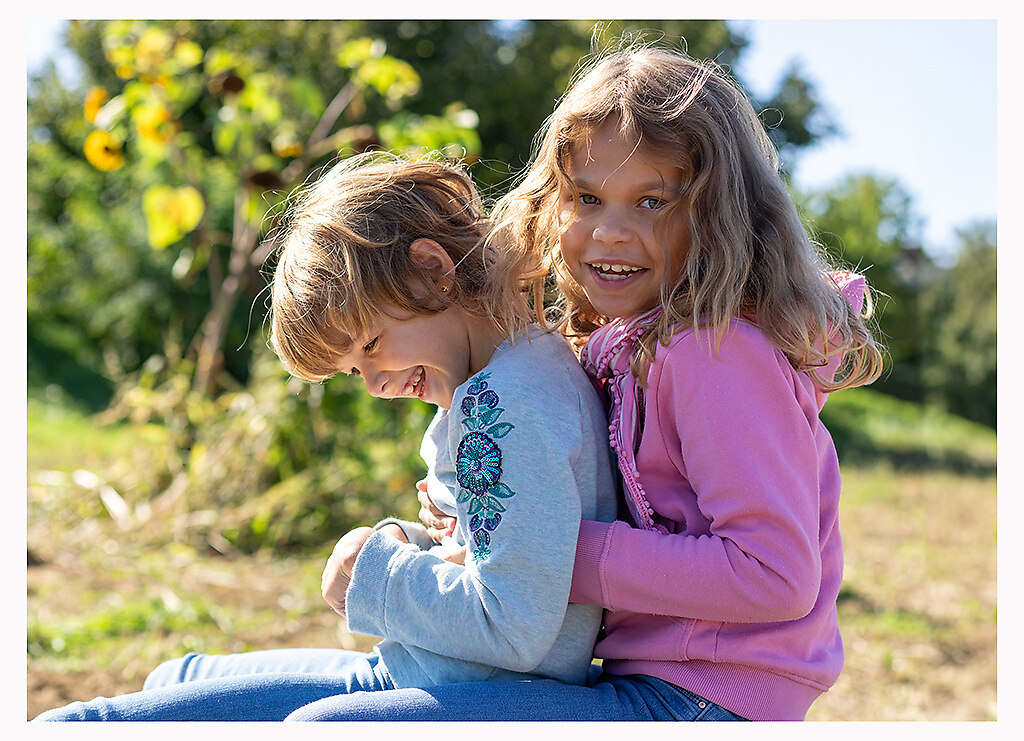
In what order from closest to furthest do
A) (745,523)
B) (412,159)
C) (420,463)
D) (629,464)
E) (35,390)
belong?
(745,523) < (629,464) < (412,159) < (420,463) < (35,390)

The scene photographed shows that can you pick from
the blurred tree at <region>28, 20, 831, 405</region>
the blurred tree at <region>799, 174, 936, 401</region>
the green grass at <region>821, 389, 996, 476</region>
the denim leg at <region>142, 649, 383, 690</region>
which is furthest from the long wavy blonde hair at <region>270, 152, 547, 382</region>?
the blurred tree at <region>799, 174, 936, 401</region>

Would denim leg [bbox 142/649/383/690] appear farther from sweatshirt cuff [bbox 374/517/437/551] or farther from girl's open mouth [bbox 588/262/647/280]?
girl's open mouth [bbox 588/262/647/280]

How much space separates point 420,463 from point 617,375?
10.8ft

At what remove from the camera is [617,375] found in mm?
1572

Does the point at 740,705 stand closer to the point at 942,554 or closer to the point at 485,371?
the point at 485,371

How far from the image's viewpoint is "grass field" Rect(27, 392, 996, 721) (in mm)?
3307

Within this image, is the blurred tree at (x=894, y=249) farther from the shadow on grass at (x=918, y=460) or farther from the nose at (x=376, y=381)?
the nose at (x=376, y=381)

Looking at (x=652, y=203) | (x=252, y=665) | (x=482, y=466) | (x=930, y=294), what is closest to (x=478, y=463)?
(x=482, y=466)

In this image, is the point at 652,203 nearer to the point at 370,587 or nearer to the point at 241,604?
the point at 370,587

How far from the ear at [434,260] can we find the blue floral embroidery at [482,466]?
0.24 meters

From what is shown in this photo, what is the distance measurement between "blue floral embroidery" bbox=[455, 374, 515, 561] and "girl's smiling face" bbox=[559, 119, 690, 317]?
0.29 metres
